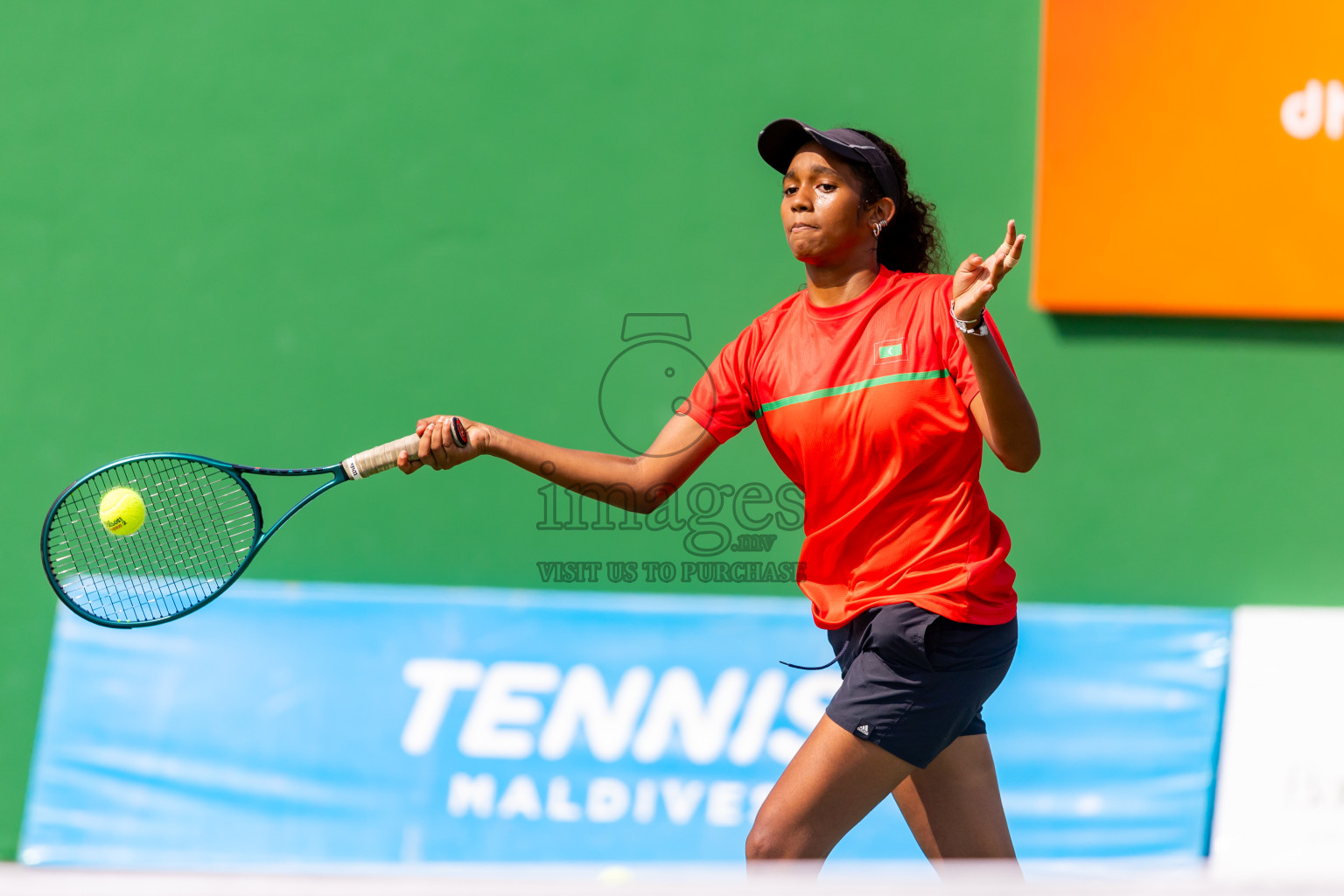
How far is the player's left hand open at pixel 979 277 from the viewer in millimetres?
1873

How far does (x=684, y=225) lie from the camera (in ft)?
12.5

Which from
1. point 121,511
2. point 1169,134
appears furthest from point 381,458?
point 1169,134

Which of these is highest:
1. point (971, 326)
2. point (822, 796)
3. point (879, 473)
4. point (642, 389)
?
point (971, 326)

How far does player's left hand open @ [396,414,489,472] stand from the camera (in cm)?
241

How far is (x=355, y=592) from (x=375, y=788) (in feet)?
2.01

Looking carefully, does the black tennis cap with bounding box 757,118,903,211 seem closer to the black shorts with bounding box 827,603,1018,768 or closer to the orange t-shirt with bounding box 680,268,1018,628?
the orange t-shirt with bounding box 680,268,1018,628

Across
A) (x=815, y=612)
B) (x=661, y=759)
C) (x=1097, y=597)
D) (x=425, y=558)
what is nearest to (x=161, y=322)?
(x=425, y=558)

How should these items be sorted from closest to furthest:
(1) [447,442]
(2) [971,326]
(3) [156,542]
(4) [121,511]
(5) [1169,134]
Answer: (2) [971,326], (1) [447,442], (4) [121,511], (3) [156,542], (5) [1169,134]

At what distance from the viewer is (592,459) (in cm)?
243

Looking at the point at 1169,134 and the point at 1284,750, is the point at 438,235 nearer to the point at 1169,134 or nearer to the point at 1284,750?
the point at 1169,134

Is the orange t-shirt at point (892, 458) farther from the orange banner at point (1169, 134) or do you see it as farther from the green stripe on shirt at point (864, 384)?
the orange banner at point (1169, 134)

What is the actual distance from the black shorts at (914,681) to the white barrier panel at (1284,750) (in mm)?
1845

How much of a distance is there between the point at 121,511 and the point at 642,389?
1.74 m

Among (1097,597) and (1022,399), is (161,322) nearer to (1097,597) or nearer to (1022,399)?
(1022,399)
